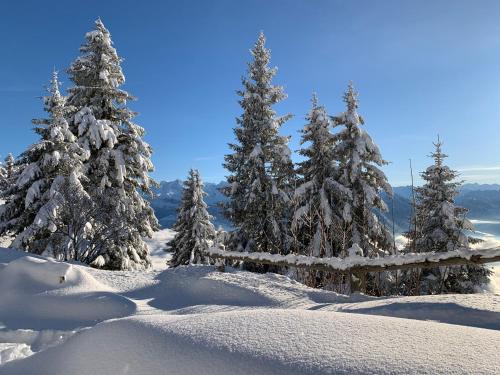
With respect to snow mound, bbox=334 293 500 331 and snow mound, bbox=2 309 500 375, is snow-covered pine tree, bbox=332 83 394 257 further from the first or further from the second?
snow mound, bbox=2 309 500 375

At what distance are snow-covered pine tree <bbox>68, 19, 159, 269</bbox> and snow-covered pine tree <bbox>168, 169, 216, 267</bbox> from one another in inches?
292

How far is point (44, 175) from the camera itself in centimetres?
1523

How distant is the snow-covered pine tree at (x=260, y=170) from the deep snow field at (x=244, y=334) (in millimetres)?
11731

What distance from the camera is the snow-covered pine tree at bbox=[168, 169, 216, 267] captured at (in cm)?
2489

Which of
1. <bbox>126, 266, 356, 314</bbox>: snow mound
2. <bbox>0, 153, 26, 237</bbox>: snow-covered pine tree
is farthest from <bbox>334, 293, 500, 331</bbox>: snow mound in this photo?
<bbox>0, 153, 26, 237</bbox>: snow-covered pine tree

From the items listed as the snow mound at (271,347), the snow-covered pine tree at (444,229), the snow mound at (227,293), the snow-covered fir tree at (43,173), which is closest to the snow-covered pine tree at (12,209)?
the snow-covered fir tree at (43,173)

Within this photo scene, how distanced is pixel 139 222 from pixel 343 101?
1209 centimetres

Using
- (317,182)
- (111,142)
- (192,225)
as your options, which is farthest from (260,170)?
(192,225)

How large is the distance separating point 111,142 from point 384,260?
13.0 metres

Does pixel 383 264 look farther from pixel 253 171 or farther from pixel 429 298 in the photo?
pixel 253 171

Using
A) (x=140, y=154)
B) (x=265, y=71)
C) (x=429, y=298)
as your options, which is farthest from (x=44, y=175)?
(x=429, y=298)

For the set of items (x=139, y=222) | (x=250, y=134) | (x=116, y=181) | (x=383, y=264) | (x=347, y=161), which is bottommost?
(x=383, y=264)

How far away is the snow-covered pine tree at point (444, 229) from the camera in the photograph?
659 inches

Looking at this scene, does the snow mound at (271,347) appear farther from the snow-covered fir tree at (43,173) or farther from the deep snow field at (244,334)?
the snow-covered fir tree at (43,173)
